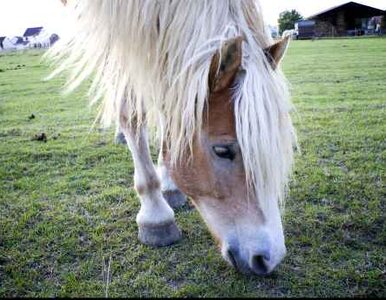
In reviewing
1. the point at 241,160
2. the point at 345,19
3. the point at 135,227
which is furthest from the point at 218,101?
the point at 345,19

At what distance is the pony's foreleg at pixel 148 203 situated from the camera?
2.77 metres

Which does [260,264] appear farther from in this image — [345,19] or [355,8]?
[355,8]

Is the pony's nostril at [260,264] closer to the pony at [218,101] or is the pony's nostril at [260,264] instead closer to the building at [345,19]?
the pony at [218,101]

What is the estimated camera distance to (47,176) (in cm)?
415

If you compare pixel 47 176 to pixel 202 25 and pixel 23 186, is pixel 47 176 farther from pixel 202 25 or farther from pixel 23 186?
pixel 202 25

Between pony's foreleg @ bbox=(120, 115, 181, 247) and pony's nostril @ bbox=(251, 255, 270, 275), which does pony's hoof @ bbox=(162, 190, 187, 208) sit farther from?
pony's nostril @ bbox=(251, 255, 270, 275)

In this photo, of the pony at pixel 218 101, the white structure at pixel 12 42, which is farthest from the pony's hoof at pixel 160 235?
the white structure at pixel 12 42

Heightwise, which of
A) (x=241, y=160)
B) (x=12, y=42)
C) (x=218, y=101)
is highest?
(x=12, y=42)

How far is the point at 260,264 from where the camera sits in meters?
1.88

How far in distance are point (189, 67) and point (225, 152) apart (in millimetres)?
462

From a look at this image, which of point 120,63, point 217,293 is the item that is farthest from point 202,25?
point 217,293

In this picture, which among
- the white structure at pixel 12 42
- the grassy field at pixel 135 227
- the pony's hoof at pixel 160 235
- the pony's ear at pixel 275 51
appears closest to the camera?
the pony's ear at pixel 275 51

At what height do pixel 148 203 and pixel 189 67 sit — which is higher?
pixel 189 67

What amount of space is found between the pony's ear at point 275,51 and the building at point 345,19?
47.7m
